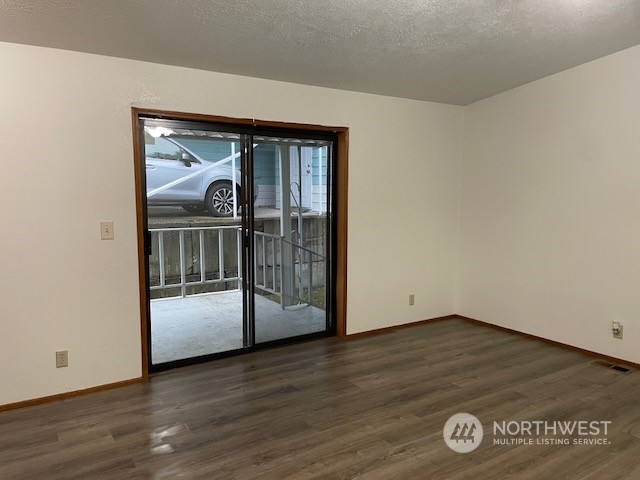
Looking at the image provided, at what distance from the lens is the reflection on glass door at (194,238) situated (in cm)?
342

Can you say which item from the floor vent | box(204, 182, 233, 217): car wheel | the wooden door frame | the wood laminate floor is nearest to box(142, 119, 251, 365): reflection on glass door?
box(204, 182, 233, 217): car wheel

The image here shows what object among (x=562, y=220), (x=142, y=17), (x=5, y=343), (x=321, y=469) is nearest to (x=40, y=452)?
(x=5, y=343)

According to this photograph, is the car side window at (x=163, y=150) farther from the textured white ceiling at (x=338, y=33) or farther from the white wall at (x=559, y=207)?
the white wall at (x=559, y=207)

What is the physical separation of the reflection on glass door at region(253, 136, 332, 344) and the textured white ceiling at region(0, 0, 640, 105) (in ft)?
2.38

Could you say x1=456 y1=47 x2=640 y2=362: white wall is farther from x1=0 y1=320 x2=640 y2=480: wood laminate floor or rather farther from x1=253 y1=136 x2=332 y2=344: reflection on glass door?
x1=253 y1=136 x2=332 y2=344: reflection on glass door

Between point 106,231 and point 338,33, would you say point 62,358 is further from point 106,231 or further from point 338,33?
point 338,33

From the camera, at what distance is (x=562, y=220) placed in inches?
151

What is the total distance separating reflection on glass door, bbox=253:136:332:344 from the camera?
12.7 ft

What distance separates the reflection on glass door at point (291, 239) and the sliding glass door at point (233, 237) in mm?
10

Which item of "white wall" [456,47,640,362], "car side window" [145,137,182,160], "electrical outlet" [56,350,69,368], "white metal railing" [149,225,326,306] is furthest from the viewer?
"white metal railing" [149,225,326,306]

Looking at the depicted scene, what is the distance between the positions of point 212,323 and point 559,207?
11.5 feet

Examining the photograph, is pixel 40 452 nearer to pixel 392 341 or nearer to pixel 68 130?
pixel 68 130

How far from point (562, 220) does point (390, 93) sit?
197 cm

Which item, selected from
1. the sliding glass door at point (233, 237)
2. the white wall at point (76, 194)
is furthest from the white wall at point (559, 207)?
the white wall at point (76, 194)
